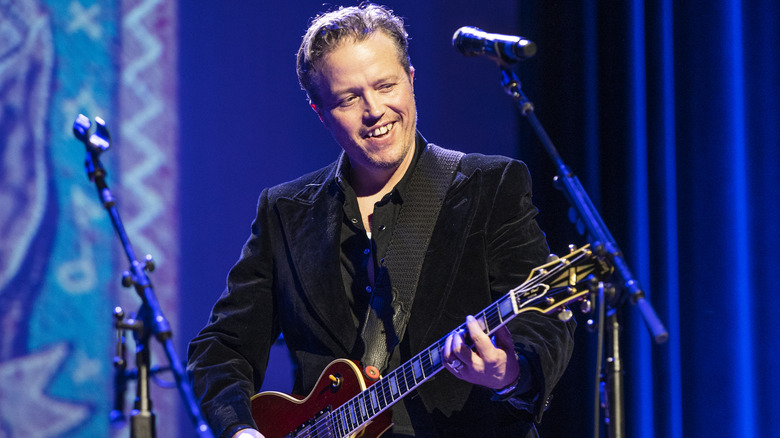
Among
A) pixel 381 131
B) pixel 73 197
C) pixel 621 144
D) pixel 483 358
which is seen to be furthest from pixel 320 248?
pixel 73 197

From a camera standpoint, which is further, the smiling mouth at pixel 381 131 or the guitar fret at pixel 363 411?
the smiling mouth at pixel 381 131


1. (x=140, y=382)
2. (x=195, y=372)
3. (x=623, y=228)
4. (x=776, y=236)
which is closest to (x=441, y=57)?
(x=623, y=228)

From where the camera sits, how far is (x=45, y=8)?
3.68 metres

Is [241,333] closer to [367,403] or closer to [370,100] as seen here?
[367,403]

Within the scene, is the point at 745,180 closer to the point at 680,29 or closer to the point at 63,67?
the point at 680,29

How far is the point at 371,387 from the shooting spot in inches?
89.8

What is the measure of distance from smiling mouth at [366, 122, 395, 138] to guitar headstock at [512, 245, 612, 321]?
2.41ft

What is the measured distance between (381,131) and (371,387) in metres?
0.78

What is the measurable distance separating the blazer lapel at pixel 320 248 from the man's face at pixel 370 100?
0.78 feet

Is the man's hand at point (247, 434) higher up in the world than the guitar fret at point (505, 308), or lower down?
lower down

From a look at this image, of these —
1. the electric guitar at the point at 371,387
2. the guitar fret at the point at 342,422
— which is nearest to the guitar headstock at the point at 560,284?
the electric guitar at the point at 371,387

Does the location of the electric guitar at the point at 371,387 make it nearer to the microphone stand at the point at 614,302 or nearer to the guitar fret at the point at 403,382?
the guitar fret at the point at 403,382

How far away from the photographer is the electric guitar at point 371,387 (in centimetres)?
187

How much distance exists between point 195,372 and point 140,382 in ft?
3.20
